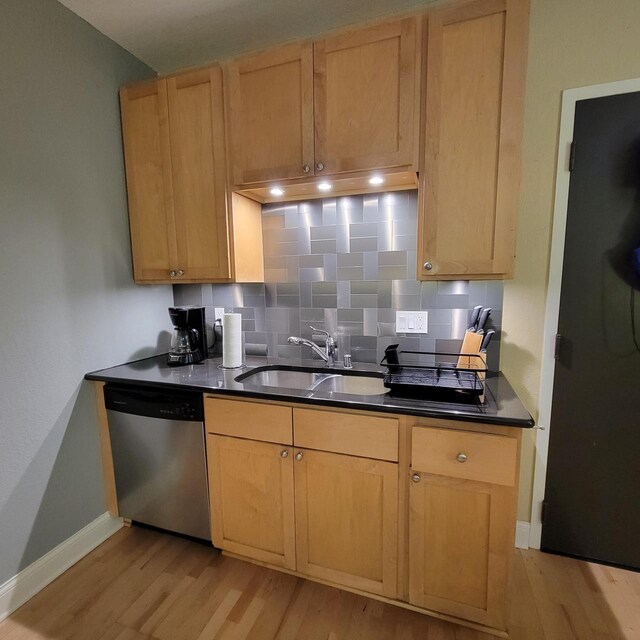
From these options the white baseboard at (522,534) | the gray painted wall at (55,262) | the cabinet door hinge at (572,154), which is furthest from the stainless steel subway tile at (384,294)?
the gray painted wall at (55,262)

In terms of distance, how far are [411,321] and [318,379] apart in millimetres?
587

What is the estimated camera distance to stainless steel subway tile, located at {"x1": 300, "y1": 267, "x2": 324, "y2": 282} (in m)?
1.97

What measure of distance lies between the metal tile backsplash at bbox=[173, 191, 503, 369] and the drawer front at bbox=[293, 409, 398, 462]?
0.61m

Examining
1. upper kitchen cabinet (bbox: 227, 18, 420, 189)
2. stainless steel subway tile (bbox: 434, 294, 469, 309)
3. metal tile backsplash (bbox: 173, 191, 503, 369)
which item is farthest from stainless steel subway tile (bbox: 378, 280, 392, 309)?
upper kitchen cabinet (bbox: 227, 18, 420, 189)

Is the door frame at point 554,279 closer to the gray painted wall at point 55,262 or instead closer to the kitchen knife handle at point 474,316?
the kitchen knife handle at point 474,316

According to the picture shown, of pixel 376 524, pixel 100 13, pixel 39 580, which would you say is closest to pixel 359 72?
pixel 100 13

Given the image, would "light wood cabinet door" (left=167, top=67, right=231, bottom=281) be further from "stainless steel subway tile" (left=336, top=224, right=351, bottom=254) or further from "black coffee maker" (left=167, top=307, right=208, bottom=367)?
"stainless steel subway tile" (left=336, top=224, right=351, bottom=254)

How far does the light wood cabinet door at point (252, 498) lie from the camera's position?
150 cm

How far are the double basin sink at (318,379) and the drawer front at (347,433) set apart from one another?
29 centimetres

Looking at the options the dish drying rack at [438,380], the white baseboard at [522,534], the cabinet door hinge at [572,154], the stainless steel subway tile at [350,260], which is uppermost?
the cabinet door hinge at [572,154]

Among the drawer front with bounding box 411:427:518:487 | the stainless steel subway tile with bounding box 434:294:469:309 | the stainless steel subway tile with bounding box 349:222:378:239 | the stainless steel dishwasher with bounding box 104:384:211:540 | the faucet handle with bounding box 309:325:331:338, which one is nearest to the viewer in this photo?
the drawer front with bounding box 411:427:518:487

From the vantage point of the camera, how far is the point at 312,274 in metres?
1.99

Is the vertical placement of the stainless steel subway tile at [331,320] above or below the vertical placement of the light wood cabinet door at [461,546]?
above

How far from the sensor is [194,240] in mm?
1823
